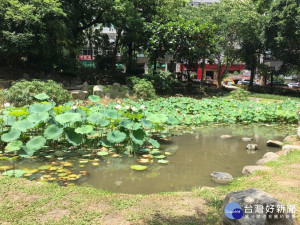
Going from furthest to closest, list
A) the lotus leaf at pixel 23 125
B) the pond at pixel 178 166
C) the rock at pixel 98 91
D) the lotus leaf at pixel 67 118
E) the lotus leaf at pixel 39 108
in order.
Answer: the rock at pixel 98 91
the lotus leaf at pixel 39 108
the lotus leaf at pixel 67 118
the lotus leaf at pixel 23 125
the pond at pixel 178 166

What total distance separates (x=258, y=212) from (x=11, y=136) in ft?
13.8

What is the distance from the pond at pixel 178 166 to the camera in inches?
171

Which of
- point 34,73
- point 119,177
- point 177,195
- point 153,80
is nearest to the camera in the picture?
point 177,195

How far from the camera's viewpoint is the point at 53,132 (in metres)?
5.22

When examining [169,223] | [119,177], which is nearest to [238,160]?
[119,177]

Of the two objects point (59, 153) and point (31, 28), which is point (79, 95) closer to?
point (31, 28)

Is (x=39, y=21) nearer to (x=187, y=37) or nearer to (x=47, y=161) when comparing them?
(x=187, y=37)

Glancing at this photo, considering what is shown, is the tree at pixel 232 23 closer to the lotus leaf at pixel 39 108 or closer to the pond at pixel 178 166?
the pond at pixel 178 166

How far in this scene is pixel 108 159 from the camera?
17.7 feet

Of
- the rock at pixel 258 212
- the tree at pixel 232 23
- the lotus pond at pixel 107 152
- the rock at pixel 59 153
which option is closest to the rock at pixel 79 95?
the lotus pond at pixel 107 152

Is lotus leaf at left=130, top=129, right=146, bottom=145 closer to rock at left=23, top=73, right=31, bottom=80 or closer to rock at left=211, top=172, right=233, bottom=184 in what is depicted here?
rock at left=211, top=172, right=233, bottom=184

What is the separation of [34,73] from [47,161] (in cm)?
1225

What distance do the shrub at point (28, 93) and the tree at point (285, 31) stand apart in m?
15.8

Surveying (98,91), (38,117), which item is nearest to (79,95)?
(98,91)
